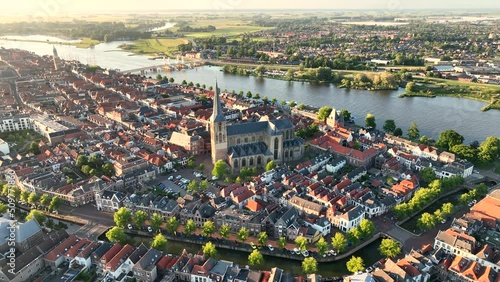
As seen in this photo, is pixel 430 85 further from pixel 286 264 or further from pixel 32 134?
pixel 32 134

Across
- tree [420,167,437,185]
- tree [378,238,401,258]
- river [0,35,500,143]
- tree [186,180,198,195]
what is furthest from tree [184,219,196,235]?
river [0,35,500,143]

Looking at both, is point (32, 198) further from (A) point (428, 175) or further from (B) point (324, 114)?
(B) point (324, 114)

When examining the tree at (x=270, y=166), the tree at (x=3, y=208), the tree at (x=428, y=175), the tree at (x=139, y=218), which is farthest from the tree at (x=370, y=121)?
the tree at (x=3, y=208)

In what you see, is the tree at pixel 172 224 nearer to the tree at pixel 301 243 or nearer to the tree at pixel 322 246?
the tree at pixel 301 243

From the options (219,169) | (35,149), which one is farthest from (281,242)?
(35,149)

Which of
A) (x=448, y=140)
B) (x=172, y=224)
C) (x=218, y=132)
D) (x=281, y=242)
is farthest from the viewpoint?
(x=448, y=140)

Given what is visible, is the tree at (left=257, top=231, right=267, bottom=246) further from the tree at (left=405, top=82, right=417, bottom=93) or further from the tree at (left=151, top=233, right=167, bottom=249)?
the tree at (left=405, top=82, right=417, bottom=93)
